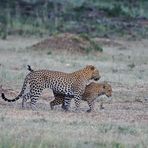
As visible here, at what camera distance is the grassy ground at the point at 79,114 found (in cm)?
1391

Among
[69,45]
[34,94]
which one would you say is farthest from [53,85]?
[69,45]

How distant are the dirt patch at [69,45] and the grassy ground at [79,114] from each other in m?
1.29

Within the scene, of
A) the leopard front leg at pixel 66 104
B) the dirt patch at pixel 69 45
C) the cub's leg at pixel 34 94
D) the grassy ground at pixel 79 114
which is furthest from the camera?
the dirt patch at pixel 69 45

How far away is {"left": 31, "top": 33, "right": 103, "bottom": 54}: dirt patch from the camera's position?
112 feet

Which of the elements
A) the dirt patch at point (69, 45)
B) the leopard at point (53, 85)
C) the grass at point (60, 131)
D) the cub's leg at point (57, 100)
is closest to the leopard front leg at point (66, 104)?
the leopard at point (53, 85)

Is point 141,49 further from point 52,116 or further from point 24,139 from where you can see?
point 24,139

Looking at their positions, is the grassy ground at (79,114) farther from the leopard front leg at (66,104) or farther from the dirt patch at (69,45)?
the dirt patch at (69,45)

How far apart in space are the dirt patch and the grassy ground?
129cm

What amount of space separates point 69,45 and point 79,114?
1663 centimetres

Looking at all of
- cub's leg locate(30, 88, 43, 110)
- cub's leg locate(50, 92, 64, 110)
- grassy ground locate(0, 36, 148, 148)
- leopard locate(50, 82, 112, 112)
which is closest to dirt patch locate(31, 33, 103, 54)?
grassy ground locate(0, 36, 148, 148)

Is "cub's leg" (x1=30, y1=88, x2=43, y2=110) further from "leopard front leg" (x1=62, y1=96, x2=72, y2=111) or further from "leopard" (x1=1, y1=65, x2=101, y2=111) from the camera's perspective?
"leopard front leg" (x1=62, y1=96, x2=72, y2=111)

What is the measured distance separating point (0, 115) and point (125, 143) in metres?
3.69

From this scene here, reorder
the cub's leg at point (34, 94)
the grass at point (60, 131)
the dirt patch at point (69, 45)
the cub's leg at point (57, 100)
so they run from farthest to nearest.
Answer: the dirt patch at point (69, 45)
the cub's leg at point (57, 100)
the cub's leg at point (34, 94)
the grass at point (60, 131)

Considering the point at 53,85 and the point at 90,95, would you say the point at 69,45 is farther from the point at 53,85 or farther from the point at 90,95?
the point at 53,85
